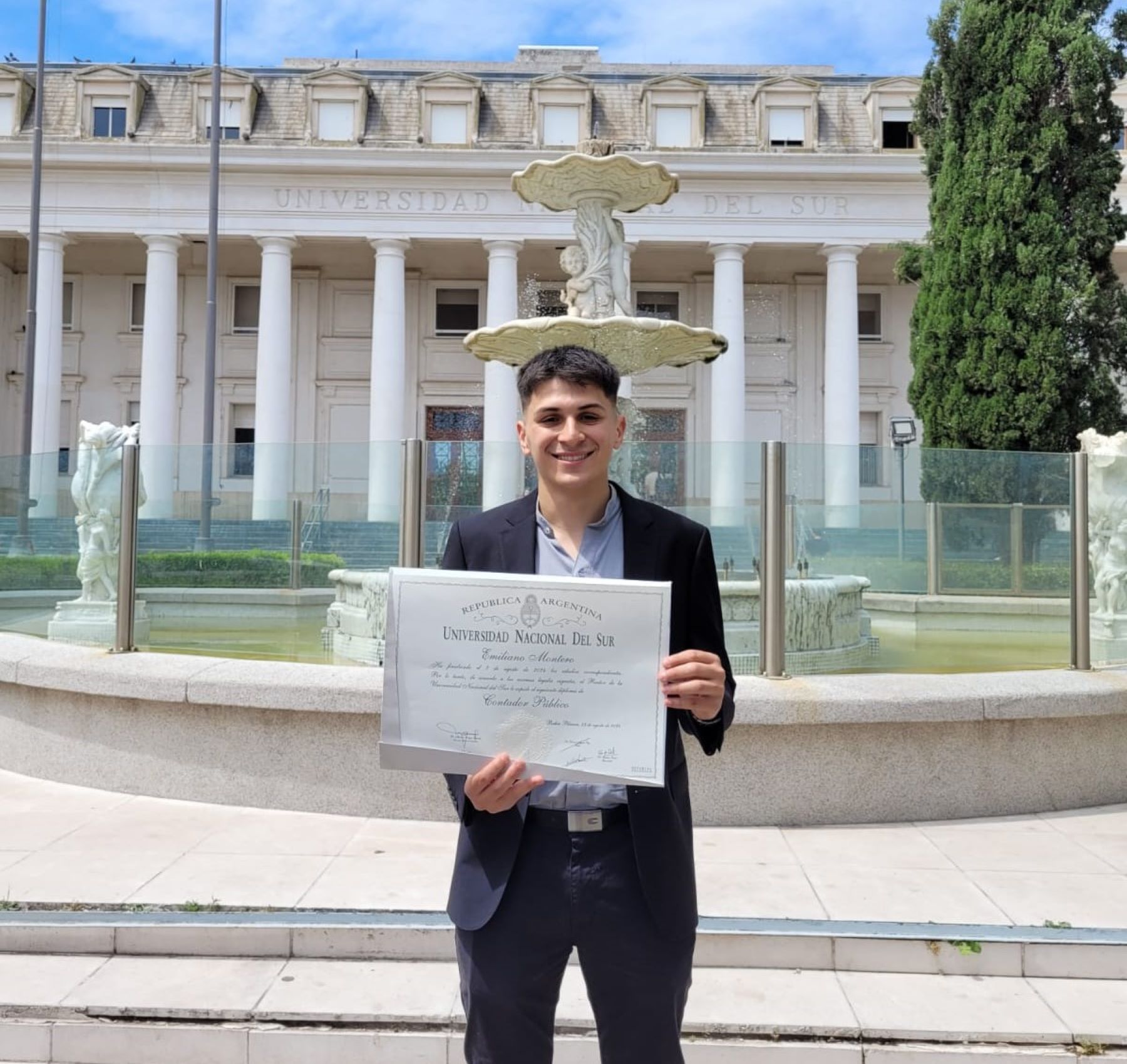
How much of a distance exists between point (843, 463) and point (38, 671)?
6.29 m

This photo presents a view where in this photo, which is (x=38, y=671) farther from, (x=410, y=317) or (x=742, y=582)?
(x=410, y=317)

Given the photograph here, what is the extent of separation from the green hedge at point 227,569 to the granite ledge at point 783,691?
166 cm

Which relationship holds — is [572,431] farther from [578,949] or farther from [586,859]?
[578,949]

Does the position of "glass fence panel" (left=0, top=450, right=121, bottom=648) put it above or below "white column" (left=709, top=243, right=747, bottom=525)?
below

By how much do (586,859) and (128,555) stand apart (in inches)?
252

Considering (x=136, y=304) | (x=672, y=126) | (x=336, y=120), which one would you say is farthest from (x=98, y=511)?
(x=136, y=304)

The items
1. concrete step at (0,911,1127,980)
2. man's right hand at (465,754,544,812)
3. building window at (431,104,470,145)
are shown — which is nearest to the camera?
man's right hand at (465,754,544,812)

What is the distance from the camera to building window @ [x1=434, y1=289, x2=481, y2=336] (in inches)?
1686

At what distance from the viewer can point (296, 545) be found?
8.88 meters

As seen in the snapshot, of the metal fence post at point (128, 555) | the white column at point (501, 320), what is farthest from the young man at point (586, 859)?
the white column at point (501, 320)

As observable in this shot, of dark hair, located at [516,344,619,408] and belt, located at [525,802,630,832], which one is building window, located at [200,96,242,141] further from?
belt, located at [525,802,630,832]

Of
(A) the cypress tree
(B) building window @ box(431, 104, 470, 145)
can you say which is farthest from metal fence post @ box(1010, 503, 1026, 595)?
(B) building window @ box(431, 104, 470, 145)

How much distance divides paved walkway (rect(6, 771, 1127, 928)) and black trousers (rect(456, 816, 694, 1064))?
2.47m

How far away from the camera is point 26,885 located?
509cm
